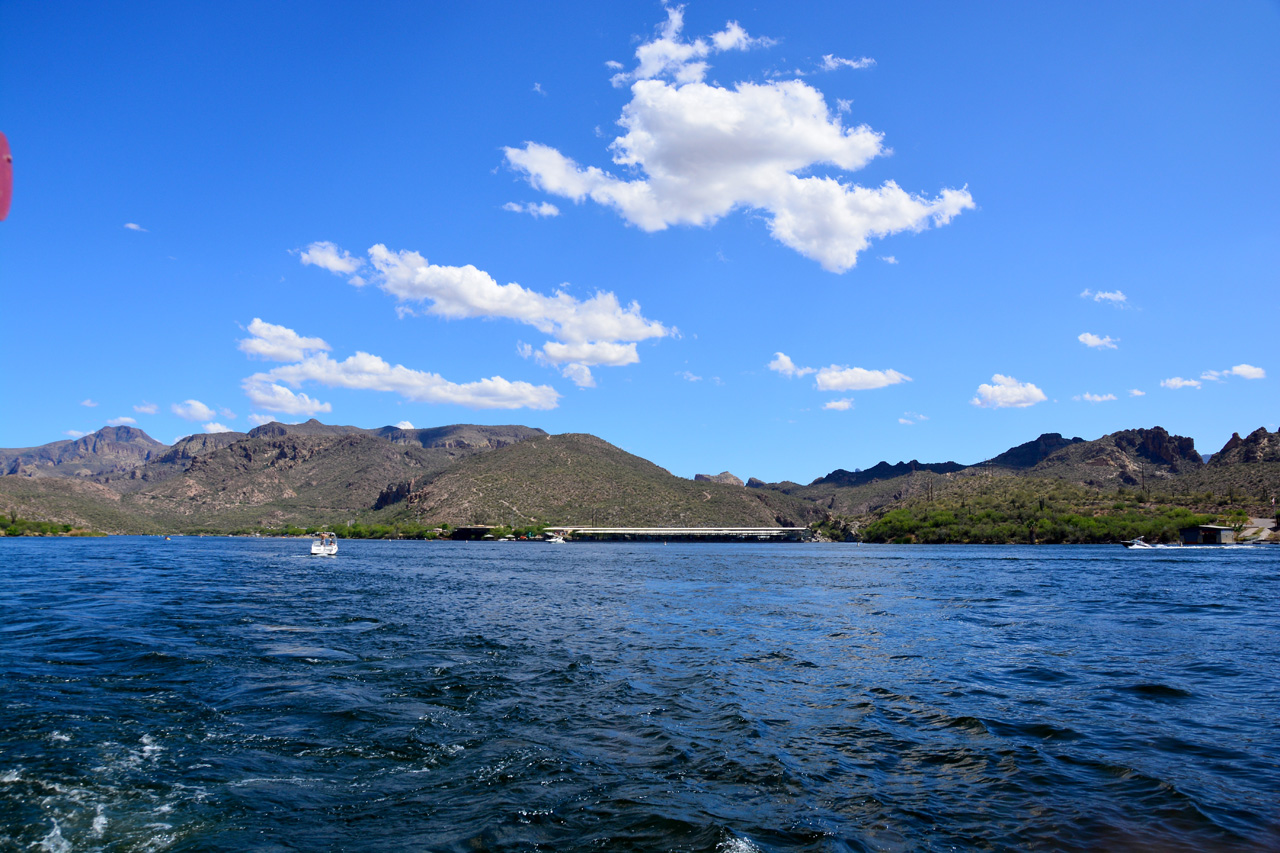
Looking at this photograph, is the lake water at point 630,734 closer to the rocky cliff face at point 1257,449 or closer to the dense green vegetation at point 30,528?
the dense green vegetation at point 30,528

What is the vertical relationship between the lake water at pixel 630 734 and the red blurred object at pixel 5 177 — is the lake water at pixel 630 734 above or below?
below

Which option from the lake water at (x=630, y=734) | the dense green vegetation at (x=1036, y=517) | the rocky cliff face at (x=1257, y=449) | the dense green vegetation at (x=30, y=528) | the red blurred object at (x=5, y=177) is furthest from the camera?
the rocky cliff face at (x=1257, y=449)

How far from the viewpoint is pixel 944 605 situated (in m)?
38.0

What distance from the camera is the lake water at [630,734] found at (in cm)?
906

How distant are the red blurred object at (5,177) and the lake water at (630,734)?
7.84 m

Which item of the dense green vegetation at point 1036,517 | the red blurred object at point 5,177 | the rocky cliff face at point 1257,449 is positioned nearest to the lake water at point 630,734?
the red blurred object at point 5,177

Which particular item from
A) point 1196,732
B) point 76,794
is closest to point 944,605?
point 1196,732

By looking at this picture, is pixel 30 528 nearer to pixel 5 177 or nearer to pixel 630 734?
pixel 630 734

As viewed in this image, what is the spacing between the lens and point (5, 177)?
11.8ft

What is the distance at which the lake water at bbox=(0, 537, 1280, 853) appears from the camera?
29.7ft

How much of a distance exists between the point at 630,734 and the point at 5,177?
1265 centimetres

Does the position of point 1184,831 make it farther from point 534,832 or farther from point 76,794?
point 76,794

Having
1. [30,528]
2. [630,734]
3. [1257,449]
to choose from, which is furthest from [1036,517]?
[30,528]

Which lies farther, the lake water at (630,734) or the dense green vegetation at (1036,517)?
the dense green vegetation at (1036,517)
